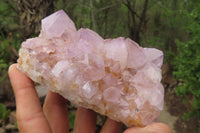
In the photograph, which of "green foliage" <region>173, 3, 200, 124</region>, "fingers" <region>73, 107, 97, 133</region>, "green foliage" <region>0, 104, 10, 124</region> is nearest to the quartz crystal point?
"fingers" <region>73, 107, 97, 133</region>

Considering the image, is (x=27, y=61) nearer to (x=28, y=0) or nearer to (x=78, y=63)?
(x=78, y=63)

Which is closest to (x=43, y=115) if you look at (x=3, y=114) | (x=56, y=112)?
(x=56, y=112)

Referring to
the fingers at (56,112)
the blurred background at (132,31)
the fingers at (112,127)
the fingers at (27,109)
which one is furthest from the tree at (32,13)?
the fingers at (112,127)

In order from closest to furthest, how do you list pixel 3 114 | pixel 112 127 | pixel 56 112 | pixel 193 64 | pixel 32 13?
pixel 112 127 → pixel 56 112 → pixel 32 13 → pixel 193 64 → pixel 3 114

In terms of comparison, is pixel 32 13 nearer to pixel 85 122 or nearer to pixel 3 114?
pixel 85 122

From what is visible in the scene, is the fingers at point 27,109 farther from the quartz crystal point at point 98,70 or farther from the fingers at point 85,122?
the fingers at point 85,122

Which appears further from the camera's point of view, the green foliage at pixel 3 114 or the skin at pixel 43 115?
the green foliage at pixel 3 114

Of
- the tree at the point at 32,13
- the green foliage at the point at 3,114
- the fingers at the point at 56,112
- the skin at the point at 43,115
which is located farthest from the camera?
the green foliage at the point at 3,114
